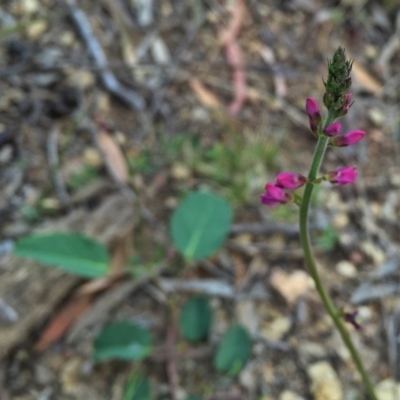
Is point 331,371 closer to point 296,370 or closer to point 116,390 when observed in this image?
point 296,370

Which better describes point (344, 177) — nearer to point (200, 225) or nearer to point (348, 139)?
point (348, 139)

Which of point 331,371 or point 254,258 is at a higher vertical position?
point 254,258

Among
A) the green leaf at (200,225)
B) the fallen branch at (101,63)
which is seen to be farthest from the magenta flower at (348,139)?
the fallen branch at (101,63)

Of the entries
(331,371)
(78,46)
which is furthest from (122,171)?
(331,371)

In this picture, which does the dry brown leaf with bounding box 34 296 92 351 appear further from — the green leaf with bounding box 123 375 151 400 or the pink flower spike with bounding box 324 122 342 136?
the pink flower spike with bounding box 324 122 342 136

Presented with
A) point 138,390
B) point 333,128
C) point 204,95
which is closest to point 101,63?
point 204,95

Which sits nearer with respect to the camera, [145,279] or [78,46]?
[145,279]

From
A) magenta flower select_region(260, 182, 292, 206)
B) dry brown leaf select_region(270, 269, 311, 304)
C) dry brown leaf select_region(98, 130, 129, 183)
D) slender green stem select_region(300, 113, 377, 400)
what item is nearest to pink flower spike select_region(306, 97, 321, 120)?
slender green stem select_region(300, 113, 377, 400)

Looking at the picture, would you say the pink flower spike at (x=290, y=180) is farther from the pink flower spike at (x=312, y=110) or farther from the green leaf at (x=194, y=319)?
the green leaf at (x=194, y=319)
